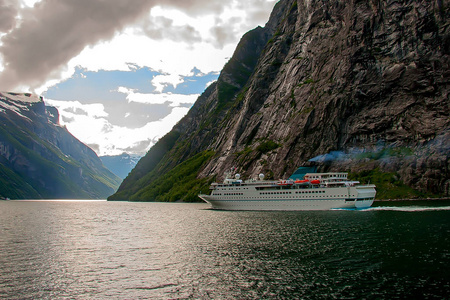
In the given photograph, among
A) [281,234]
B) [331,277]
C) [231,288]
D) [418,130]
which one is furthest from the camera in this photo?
[418,130]

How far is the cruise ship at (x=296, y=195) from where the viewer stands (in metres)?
95.7

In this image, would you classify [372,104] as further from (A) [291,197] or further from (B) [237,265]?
(B) [237,265]

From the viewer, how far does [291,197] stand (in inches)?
4053

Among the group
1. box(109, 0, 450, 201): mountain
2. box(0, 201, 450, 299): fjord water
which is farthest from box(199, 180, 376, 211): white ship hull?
box(0, 201, 450, 299): fjord water

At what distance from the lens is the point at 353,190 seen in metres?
95.0

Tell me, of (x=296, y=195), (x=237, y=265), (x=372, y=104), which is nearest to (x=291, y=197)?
(x=296, y=195)

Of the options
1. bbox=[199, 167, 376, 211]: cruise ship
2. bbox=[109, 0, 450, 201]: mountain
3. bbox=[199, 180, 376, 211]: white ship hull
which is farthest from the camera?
bbox=[109, 0, 450, 201]: mountain

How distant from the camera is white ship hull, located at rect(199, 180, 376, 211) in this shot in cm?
9550

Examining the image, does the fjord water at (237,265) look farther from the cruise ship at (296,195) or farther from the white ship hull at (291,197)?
the cruise ship at (296,195)

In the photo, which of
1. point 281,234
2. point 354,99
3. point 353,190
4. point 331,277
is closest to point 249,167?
point 354,99

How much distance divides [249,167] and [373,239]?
12198 centimetres

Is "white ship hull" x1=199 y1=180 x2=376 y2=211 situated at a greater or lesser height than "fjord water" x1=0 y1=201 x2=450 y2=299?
greater

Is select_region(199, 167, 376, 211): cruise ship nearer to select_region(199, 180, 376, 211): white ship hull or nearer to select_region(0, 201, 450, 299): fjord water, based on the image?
select_region(199, 180, 376, 211): white ship hull

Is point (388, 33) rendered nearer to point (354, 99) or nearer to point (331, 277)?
point (354, 99)
